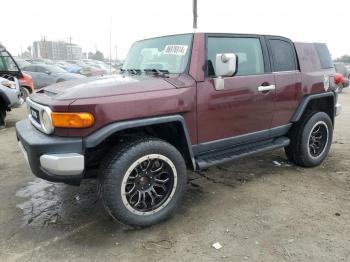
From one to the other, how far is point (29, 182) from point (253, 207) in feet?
9.18

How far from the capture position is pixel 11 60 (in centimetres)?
1012

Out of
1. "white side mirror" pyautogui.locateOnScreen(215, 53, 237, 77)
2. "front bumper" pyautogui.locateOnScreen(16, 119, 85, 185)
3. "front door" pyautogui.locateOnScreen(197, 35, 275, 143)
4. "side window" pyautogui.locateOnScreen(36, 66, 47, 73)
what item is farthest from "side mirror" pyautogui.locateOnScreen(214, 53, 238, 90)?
"side window" pyautogui.locateOnScreen(36, 66, 47, 73)

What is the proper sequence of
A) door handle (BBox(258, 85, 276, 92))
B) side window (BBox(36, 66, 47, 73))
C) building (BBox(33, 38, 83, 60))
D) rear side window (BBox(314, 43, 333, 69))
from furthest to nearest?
building (BBox(33, 38, 83, 60)) < side window (BBox(36, 66, 47, 73)) < rear side window (BBox(314, 43, 333, 69)) < door handle (BBox(258, 85, 276, 92))

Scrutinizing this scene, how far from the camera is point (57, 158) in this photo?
2885mm

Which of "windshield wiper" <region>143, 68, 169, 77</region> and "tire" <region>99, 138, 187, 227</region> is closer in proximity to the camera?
"tire" <region>99, 138, 187, 227</region>

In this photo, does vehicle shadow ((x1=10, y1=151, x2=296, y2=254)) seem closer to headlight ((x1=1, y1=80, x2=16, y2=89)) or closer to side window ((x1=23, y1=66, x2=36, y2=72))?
headlight ((x1=1, y1=80, x2=16, y2=89))

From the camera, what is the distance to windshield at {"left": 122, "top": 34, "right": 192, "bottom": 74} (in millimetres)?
3688

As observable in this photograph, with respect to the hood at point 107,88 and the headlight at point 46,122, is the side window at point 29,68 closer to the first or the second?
the hood at point 107,88

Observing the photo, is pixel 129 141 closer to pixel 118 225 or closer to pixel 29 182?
pixel 118 225

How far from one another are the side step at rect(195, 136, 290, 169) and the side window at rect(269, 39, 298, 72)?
92 centimetres

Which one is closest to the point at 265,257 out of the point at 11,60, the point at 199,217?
the point at 199,217

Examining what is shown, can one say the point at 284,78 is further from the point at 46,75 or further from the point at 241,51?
the point at 46,75

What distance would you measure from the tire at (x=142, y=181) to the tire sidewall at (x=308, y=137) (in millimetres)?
2107

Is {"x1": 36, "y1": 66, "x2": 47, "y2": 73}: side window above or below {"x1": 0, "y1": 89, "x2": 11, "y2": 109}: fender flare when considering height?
below
